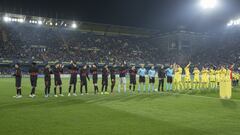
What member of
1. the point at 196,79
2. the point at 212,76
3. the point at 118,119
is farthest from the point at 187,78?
the point at 118,119

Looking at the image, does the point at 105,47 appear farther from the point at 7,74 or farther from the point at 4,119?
the point at 4,119

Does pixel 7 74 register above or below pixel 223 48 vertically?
below

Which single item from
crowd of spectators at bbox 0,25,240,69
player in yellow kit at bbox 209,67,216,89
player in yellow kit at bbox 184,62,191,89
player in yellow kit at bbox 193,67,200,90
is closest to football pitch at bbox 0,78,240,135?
player in yellow kit at bbox 184,62,191,89

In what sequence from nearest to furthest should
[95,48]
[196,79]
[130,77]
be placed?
1. [130,77]
2. [196,79]
3. [95,48]

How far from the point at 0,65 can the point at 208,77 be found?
38.4m

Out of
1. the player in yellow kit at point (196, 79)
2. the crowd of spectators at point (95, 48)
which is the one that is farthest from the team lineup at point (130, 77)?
the crowd of spectators at point (95, 48)

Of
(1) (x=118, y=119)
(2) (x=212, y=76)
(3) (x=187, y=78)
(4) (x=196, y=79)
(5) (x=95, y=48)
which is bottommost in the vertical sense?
(1) (x=118, y=119)

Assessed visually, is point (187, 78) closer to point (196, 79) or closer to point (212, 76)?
point (196, 79)

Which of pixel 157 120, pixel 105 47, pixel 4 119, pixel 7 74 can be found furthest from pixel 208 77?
pixel 105 47

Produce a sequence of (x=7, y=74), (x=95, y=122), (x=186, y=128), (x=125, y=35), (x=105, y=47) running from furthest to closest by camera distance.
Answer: (x=125, y=35) < (x=105, y=47) < (x=7, y=74) < (x=95, y=122) < (x=186, y=128)

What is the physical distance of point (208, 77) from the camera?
2753cm

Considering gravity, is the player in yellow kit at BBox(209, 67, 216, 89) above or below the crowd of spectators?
below

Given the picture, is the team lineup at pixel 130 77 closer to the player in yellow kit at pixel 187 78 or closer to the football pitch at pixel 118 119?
the player in yellow kit at pixel 187 78

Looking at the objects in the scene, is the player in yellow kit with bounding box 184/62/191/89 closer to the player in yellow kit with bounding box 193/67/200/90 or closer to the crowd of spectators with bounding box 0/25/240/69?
the player in yellow kit with bounding box 193/67/200/90
